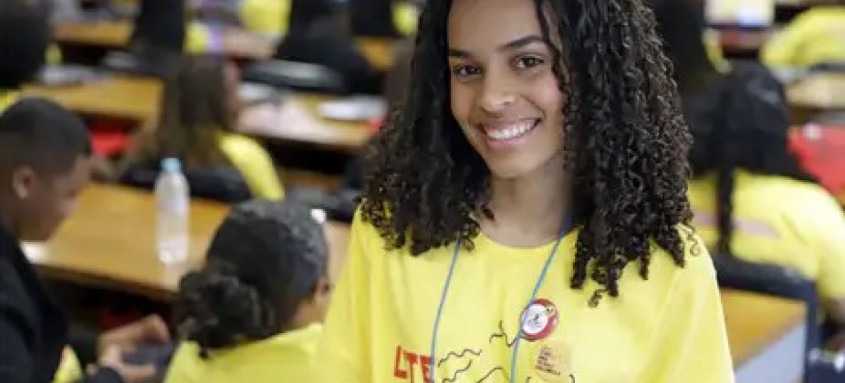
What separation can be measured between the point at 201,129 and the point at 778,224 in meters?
1.67

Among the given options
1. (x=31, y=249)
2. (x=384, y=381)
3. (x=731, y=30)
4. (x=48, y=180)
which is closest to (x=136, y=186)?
(x=31, y=249)

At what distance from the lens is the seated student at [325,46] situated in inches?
245

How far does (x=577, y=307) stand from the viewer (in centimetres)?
137

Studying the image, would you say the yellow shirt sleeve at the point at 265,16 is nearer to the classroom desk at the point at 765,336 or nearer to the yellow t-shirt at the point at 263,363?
the classroom desk at the point at 765,336

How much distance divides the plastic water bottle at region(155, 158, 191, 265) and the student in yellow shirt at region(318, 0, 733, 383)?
1.84m

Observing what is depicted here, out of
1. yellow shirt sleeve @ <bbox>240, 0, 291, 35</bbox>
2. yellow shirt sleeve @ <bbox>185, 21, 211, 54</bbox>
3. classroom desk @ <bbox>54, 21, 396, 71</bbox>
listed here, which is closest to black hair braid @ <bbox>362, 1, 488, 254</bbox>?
classroom desk @ <bbox>54, 21, 396, 71</bbox>

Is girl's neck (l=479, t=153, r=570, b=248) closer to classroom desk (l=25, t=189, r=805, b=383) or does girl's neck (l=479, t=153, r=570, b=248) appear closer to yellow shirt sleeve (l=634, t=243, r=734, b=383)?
yellow shirt sleeve (l=634, t=243, r=734, b=383)

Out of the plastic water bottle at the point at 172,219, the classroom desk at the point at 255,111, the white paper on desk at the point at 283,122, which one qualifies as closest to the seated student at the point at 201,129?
the plastic water bottle at the point at 172,219

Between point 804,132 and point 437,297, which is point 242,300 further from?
point 804,132

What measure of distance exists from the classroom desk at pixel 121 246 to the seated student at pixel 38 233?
17 cm

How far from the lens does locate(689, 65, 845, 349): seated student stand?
10.1ft

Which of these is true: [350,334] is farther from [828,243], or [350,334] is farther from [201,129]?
[201,129]

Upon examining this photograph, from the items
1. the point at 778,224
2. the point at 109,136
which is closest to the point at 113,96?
the point at 109,136

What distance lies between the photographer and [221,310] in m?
2.26
